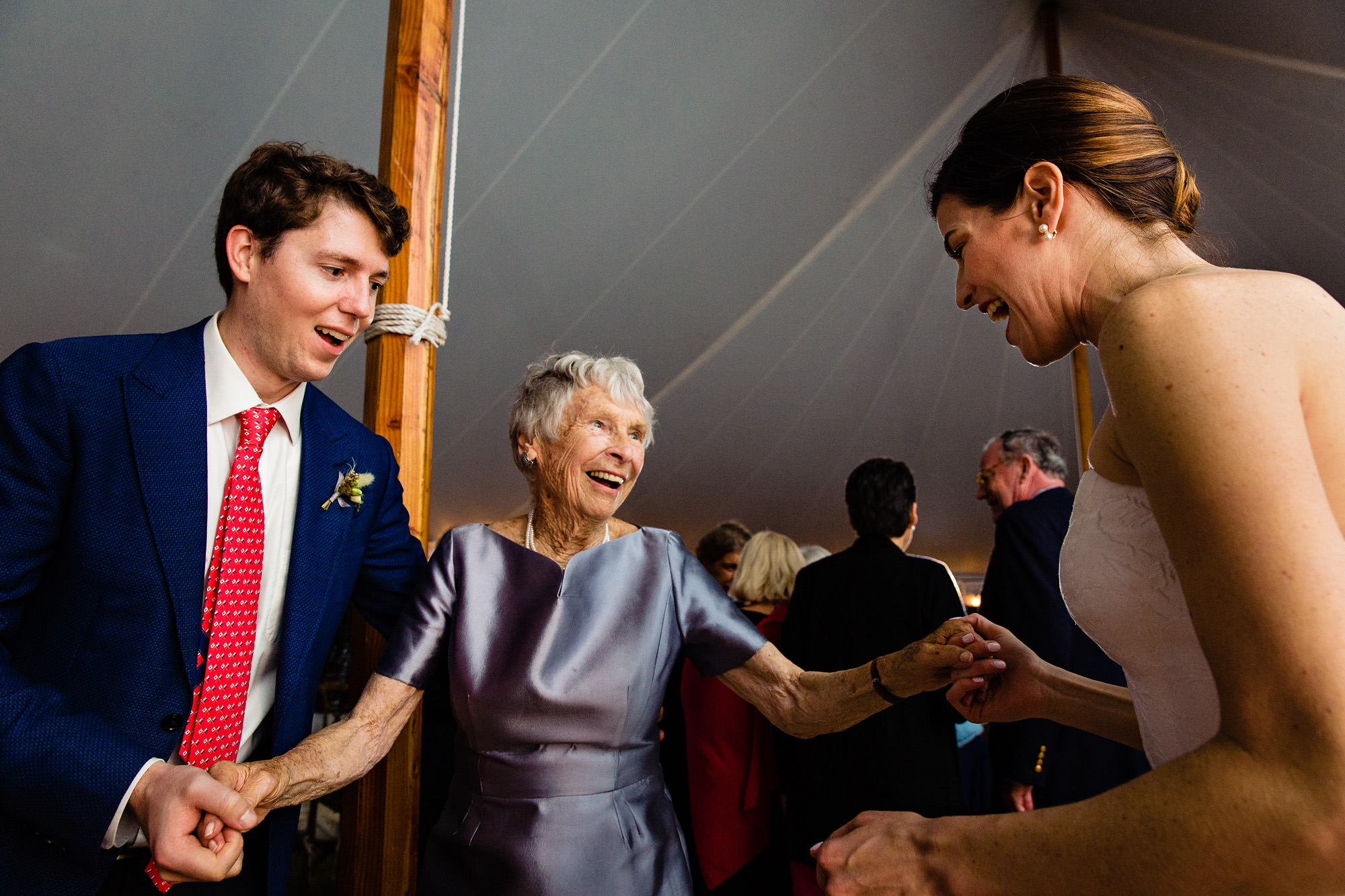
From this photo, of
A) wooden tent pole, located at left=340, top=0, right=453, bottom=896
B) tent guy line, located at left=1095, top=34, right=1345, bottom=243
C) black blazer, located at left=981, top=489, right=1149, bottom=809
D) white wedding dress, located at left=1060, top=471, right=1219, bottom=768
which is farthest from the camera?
tent guy line, located at left=1095, top=34, right=1345, bottom=243

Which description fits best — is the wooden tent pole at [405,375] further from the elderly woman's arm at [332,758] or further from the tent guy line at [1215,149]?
the tent guy line at [1215,149]

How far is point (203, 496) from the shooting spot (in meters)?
1.28

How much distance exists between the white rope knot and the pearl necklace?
46 centimetres

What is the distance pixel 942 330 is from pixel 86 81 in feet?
23.4

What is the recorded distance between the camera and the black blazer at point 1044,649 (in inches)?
99.5

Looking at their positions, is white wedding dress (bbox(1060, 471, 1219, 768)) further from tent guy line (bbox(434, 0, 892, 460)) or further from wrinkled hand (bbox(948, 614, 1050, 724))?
tent guy line (bbox(434, 0, 892, 460))

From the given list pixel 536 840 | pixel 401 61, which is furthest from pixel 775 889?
pixel 401 61

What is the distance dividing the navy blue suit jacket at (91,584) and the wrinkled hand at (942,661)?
1074 millimetres

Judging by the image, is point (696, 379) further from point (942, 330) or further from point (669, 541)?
point (669, 541)

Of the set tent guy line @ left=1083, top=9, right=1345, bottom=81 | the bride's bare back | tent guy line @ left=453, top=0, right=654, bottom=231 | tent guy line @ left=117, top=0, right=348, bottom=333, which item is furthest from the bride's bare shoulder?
tent guy line @ left=1083, top=9, right=1345, bottom=81

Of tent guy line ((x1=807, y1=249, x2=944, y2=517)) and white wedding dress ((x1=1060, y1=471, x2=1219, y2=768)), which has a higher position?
tent guy line ((x1=807, y1=249, x2=944, y2=517))

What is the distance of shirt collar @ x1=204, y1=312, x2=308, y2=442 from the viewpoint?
1370 millimetres

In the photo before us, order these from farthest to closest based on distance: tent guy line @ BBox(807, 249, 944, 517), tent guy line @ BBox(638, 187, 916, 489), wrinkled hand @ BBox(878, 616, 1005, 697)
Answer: tent guy line @ BBox(807, 249, 944, 517) → tent guy line @ BBox(638, 187, 916, 489) → wrinkled hand @ BBox(878, 616, 1005, 697)

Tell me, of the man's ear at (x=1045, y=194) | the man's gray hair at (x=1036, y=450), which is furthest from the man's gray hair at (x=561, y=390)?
the man's gray hair at (x=1036, y=450)
